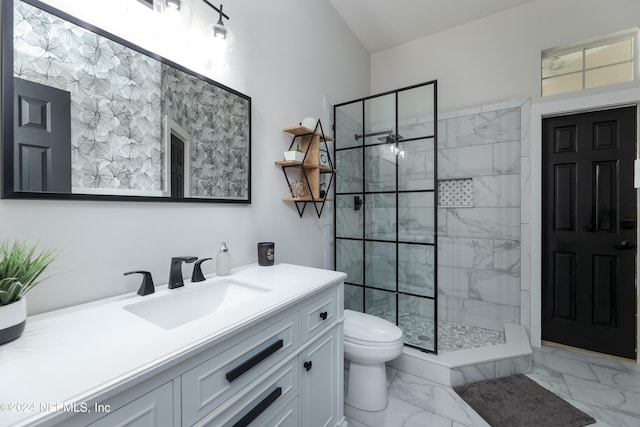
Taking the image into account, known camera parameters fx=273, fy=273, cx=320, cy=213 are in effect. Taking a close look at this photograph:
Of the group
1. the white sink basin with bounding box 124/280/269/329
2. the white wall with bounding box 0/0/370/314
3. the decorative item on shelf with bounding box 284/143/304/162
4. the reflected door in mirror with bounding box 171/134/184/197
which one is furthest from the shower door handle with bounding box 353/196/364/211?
the reflected door in mirror with bounding box 171/134/184/197

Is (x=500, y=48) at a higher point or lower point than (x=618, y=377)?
higher

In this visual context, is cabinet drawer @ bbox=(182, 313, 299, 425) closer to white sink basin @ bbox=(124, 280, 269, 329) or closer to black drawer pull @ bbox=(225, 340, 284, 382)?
black drawer pull @ bbox=(225, 340, 284, 382)

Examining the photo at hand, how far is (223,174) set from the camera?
1.42 meters

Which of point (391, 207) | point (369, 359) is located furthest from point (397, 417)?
point (391, 207)

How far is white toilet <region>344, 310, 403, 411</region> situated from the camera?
1588 mm

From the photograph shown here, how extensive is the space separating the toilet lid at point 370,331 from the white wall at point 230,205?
57 cm

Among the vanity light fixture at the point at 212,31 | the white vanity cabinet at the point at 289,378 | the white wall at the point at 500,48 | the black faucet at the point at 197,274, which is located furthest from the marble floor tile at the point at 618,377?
the vanity light fixture at the point at 212,31

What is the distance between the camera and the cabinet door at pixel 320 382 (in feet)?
3.67

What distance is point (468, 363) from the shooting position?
6.22 feet

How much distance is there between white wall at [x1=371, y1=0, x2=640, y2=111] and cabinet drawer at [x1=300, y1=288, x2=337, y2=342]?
248 centimetres

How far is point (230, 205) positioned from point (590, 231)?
113 inches

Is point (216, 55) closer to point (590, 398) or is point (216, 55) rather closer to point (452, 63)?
point (452, 63)

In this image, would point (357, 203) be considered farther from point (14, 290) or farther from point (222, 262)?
point (14, 290)

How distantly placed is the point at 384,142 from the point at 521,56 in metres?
1.60
